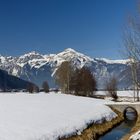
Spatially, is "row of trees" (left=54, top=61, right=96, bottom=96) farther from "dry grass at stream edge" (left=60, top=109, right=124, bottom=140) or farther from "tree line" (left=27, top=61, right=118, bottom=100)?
"dry grass at stream edge" (left=60, top=109, right=124, bottom=140)

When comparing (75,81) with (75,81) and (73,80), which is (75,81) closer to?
(75,81)

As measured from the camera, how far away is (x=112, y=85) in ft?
503

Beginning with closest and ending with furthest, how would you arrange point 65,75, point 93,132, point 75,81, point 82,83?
point 93,132 < point 82,83 < point 75,81 < point 65,75

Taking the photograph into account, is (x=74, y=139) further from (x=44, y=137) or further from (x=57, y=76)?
(x=57, y=76)

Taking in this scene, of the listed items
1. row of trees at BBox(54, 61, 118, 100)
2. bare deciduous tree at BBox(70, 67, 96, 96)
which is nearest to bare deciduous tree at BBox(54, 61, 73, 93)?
row of trees at BBox(54, 61, 118, 100)

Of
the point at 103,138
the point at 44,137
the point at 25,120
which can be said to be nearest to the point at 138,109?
the point at 103,138

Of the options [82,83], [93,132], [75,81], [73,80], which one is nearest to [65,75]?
[73,80]

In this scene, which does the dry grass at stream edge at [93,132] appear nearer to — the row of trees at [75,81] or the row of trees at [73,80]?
the row of trees at [73,80]

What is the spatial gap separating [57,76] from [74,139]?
117 m

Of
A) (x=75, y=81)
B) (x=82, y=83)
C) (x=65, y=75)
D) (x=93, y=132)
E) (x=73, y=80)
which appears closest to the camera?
(x=93, y=132)

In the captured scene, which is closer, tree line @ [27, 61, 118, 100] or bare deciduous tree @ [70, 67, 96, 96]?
bare deciduous tree @ [70, 67, 96, 96]

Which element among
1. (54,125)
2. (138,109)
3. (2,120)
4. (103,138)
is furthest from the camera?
(138,109)

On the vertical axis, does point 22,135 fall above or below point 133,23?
below

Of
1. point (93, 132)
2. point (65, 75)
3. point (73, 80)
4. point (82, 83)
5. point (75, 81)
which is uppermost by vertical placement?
point (65, 75)
